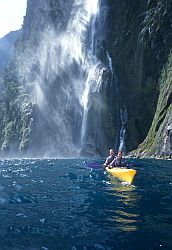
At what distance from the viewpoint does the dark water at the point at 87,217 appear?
11776 millimetres

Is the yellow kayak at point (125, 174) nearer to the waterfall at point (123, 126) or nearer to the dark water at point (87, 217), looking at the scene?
the dark water at point (87, 217)

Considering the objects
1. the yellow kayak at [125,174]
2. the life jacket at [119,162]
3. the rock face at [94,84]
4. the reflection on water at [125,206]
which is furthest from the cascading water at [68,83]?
the reflection on water at [125,206]

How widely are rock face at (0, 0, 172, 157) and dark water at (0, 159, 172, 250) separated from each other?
3782cm

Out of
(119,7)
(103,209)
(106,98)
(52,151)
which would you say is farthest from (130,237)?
(52,151)

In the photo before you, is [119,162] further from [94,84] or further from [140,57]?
[94,84]

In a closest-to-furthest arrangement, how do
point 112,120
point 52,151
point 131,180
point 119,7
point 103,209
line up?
1. point 103,209
2. point 131,180
3. point 112,120
4. point 119,7
5. point 52,151

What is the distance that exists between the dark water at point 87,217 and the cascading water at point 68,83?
6475cm

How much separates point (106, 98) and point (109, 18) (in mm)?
20391

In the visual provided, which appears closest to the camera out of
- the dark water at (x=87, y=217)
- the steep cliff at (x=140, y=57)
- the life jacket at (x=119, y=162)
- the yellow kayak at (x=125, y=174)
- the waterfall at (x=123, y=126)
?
the dark water at (x=87, y=217)

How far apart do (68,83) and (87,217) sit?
85.8 meters

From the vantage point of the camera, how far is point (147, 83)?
247 ft

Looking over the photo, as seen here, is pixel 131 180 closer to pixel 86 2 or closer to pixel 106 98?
pixel 106 98

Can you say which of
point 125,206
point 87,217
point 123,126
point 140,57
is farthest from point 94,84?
point 87,217

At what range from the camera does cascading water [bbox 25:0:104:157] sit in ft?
296
